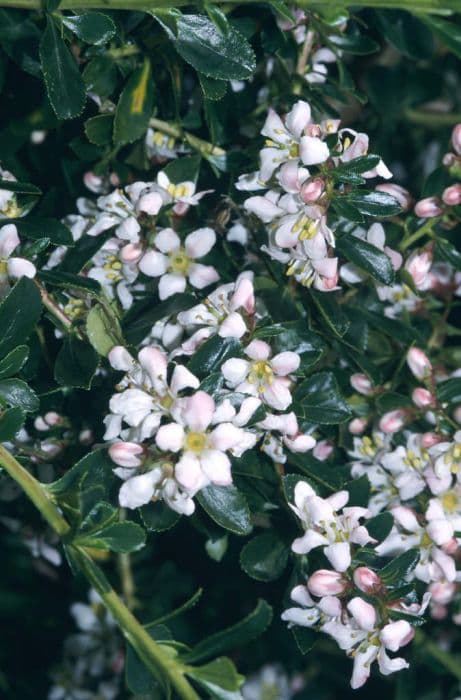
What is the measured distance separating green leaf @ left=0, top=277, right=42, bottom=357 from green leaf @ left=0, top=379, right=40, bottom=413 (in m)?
0.05

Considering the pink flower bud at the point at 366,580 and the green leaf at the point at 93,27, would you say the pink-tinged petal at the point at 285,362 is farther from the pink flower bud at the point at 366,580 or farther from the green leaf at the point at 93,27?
the green leaf at the point at 93,27

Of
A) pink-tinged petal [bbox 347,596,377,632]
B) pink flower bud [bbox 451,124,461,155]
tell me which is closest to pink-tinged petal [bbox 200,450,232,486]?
pink-tinged petal [bbox 347,596,377,632]

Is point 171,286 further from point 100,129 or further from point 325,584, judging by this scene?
point 325,584

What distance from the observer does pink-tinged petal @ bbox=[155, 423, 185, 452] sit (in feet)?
3.22

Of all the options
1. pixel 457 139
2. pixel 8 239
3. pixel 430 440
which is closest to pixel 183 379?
pixel 8 239

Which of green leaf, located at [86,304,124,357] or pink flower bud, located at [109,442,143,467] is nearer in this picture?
pink flower bud, located at [109,442,143,467]

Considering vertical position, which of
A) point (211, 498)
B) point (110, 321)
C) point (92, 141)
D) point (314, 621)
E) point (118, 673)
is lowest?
point (118, 673)

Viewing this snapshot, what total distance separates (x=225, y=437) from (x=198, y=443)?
1.1 inches

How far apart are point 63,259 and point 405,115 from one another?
0.90 meters

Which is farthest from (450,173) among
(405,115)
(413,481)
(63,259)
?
(405,115)

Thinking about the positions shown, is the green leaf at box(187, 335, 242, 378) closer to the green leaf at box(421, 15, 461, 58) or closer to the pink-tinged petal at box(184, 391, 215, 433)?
the pink-tinged petal at box(184, 391, 215, 433)

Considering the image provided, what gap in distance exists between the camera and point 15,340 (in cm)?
106

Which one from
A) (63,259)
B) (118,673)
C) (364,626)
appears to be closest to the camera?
(364,626)

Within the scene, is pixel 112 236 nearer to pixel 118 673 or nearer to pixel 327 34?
pixel 327 34
